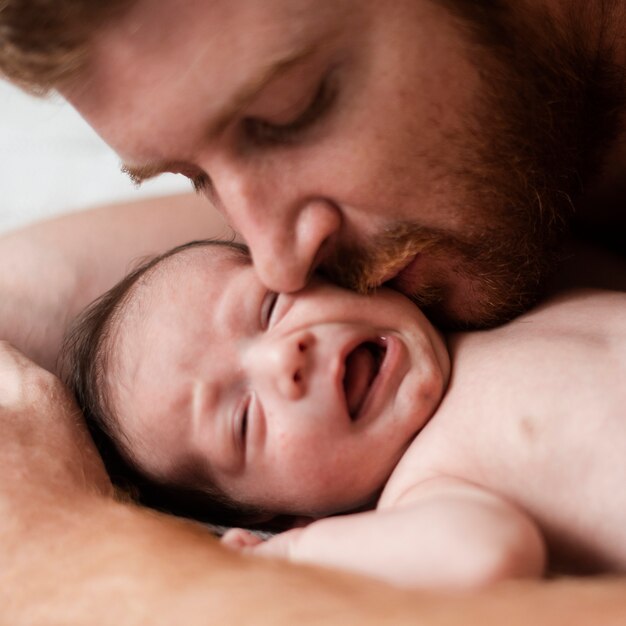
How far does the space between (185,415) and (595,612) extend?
2.36 ft

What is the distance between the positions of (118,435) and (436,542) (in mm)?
612

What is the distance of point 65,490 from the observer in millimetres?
1046

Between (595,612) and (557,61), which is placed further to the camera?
(557,61)

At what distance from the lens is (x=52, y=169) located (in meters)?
2.14

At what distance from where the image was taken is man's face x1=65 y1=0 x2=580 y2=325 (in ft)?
3.28

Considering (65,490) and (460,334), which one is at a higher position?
(65,490)

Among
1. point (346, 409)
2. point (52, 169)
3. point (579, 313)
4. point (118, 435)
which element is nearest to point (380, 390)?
point (346, 409)

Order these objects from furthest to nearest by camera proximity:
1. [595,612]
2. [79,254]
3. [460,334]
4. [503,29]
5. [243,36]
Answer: [79,254]
[460,334]
[503,29]
[243,36]
[595,612]

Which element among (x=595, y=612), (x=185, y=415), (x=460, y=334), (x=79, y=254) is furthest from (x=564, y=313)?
(x=79, y=254)

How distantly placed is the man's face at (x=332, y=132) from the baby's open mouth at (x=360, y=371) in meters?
0.10

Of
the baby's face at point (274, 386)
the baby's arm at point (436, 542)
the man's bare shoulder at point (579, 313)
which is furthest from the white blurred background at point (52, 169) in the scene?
the baby's arm at point (436, 542)

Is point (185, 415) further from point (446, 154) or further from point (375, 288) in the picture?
point (446, 154)

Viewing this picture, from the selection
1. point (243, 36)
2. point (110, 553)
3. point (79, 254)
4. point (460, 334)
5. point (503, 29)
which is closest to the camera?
point (110, 553)

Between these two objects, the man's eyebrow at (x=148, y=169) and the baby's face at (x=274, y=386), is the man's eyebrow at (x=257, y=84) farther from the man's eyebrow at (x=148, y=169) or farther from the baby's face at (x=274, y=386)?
the baby's face at (x=274, y=386)
